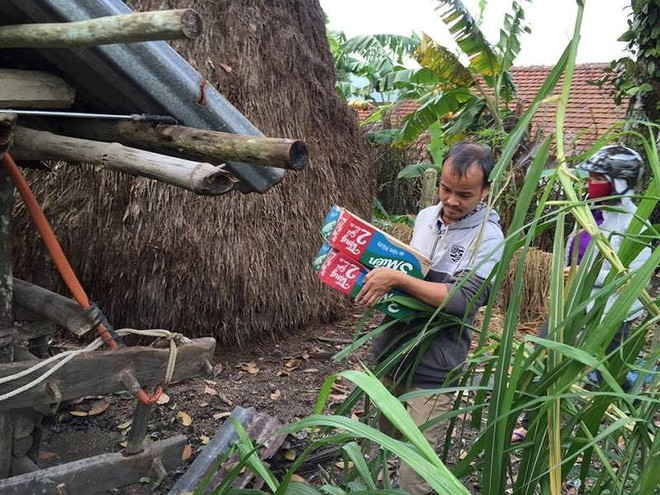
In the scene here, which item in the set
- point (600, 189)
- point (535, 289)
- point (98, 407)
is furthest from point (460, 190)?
point (535, 289)

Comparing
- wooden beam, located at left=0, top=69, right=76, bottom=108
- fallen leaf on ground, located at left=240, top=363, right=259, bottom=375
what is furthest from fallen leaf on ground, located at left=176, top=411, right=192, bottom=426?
wooden beam, located at left=0, top=69, right=76, bottom=108

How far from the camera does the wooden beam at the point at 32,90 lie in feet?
5.62

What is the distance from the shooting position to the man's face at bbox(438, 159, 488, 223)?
198 centimetres

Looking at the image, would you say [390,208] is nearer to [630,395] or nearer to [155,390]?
[155,390]

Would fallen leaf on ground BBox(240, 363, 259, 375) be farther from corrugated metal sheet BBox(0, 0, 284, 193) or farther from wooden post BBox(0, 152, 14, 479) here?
corrugated metal sheet BBox(0, 0, 284, 193)

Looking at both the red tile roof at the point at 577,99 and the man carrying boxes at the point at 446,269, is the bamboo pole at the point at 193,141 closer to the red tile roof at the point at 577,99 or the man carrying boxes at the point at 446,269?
the man carrying boxes at the point at 446,269

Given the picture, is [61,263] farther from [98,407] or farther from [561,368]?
[98,407]

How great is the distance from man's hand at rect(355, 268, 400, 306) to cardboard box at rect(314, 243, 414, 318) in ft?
0.11

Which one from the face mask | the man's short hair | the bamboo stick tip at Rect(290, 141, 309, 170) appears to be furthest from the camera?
the face mask

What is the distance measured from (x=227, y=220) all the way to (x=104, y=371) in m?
2.52

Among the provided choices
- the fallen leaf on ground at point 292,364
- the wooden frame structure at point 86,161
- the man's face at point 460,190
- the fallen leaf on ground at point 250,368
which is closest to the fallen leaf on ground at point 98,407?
the fallen leaf on ground at point 250,368

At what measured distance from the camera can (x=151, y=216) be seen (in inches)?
162

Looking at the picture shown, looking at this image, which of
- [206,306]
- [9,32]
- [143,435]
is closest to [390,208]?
[206,306]

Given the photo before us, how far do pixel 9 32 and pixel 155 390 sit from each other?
1.18m
